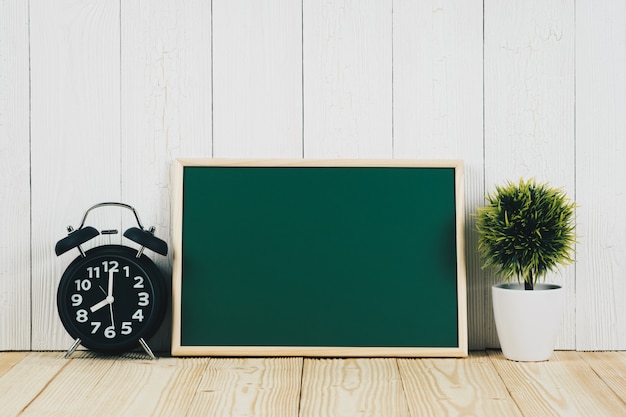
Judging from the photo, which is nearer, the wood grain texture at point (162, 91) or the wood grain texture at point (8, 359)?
the wood grain texture at point (8, 359)

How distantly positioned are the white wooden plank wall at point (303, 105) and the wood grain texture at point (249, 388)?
263 mm

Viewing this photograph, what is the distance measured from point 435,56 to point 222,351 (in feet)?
2.69

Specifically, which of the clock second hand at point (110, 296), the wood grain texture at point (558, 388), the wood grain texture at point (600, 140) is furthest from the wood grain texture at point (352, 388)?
the wood grain texture at point (600, 140)

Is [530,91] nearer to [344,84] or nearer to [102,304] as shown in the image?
[344,84]

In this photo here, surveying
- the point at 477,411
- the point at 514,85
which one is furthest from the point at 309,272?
the point at 514,85

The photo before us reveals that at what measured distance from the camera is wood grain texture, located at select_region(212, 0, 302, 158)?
1578 millimetres

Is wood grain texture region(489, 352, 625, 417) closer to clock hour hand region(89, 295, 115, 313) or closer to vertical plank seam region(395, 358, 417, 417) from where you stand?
vertical plank seam region(395, 358, 417, 417)

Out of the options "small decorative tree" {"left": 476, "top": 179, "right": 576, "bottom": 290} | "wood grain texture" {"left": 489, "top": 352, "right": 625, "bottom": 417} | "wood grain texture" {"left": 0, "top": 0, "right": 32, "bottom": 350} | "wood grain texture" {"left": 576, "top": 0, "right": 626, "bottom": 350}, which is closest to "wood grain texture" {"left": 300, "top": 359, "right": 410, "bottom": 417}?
"wood grain texture" {"left": 489, "top": 352, "right": 625, "bottom": 417}

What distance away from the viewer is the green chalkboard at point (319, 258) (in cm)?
152

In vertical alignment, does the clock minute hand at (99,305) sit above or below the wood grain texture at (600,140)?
below

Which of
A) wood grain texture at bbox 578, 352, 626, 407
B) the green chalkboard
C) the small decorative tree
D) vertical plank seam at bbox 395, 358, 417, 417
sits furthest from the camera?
the green chalkboard

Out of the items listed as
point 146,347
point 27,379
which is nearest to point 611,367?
point 146,347

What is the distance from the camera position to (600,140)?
157 centimetres

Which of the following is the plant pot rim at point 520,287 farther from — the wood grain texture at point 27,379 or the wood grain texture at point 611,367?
the wood grain texture at point 27,379
